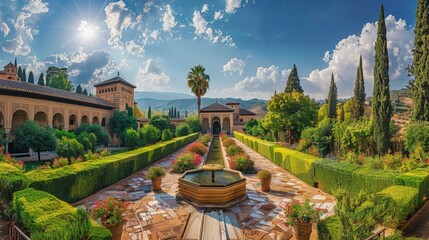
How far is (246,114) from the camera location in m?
53.3

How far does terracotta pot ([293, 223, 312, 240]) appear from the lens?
4379mm

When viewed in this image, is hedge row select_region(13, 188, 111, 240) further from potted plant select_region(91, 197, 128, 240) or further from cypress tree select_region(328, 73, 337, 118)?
cypress tree select_region(328, 73, 337, 118)

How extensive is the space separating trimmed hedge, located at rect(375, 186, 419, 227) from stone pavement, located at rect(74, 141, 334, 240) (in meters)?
1.41

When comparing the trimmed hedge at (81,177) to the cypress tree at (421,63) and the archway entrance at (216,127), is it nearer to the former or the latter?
the cypress tree at (421,63)

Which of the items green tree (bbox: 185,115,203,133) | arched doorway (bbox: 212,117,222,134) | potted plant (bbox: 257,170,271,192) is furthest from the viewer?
arched doorway (bbox: 212,117,222,134)

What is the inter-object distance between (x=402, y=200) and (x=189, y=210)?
530 centimetres

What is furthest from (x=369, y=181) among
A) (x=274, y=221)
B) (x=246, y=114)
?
(x=246, y=114)

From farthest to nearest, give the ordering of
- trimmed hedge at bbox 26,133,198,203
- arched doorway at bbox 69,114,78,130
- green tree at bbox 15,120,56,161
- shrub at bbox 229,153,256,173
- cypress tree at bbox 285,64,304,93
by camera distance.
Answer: cypress tree at bbox 285,64,304,93 < arched doorway at bbox 69,114,78,130 < green tree at bbox 15,120,56,161 < shrub at bbox 229,153,256,173 < trimmed hedge at bbox 26,133,198,203

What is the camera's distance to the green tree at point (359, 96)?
28.6 meters

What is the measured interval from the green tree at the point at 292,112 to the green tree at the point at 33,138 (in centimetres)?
1994

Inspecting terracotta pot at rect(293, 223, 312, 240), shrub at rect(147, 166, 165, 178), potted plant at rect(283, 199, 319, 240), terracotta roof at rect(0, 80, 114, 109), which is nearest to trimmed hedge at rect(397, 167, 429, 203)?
potted plant at rect(283, 199, 319, 240)

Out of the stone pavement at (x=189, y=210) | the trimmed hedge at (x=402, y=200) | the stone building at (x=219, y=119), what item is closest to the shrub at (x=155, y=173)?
the stone pavement at (x=189, y=210)

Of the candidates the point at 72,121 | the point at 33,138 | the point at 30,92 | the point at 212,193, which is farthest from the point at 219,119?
the point at 212,193

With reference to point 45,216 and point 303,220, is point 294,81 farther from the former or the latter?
point 45,216
